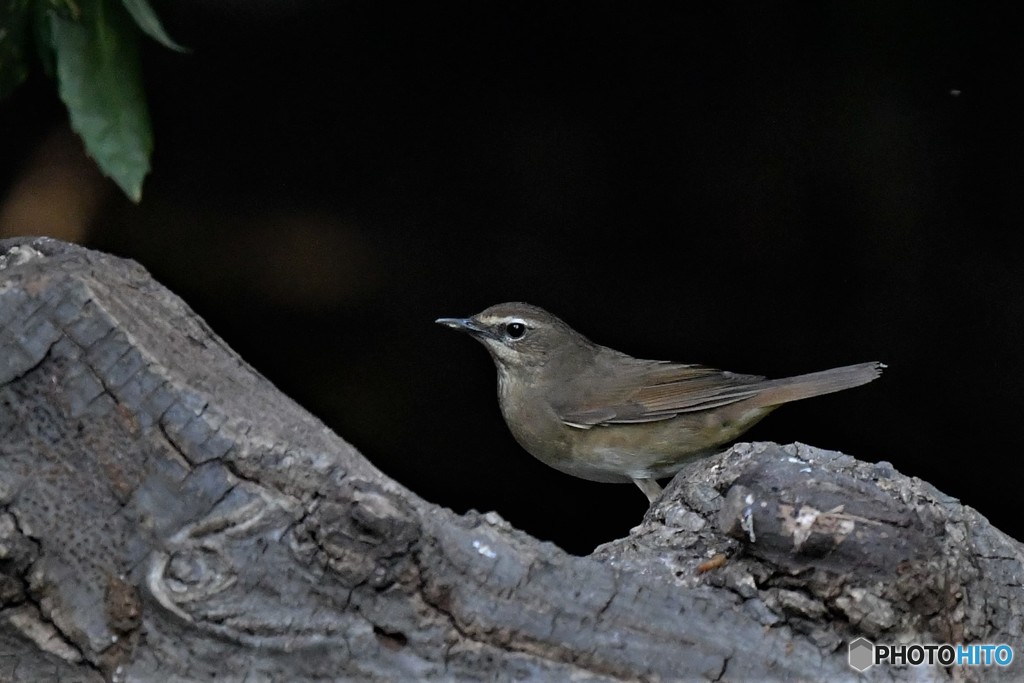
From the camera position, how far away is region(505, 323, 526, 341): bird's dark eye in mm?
4516

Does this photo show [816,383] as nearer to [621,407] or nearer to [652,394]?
[652,394]

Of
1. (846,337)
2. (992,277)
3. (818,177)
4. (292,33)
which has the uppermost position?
(292,33)

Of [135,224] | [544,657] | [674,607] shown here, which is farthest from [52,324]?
[135,224]

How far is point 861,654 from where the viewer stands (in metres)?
2.45

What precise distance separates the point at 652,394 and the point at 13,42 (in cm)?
271

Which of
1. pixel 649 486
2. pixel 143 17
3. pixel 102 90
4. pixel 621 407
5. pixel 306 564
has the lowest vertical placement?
pixel 649 486

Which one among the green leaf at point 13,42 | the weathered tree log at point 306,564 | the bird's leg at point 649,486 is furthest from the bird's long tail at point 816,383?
the green leaf at point 13,42

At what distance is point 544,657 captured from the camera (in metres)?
2.31

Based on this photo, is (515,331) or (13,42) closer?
(13,42)

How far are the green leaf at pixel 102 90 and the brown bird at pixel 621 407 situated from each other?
2126 millimetres

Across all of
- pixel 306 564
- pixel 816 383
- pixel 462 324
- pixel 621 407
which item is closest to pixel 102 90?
pixel 306 564

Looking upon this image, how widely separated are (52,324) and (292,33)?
2.38 metres

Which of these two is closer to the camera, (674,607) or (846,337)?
(674,607)

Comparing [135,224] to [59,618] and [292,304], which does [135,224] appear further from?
[59,618]
